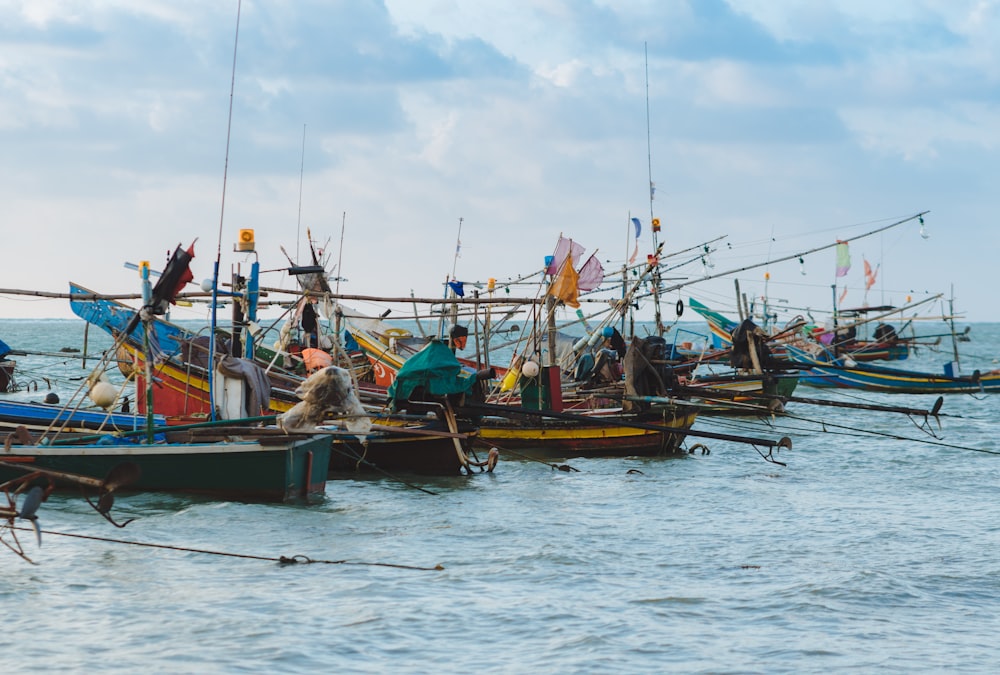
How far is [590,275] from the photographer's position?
19469 mm

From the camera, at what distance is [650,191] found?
2519cm

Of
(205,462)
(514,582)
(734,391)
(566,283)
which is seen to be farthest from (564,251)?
(514,582)

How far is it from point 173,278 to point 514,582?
16.7 feet

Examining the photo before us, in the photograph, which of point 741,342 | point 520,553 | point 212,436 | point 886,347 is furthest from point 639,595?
point 886,347

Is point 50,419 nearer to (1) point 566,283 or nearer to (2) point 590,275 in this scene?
(1) point 566,283

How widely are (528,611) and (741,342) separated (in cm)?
1253

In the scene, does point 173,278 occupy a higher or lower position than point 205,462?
higher

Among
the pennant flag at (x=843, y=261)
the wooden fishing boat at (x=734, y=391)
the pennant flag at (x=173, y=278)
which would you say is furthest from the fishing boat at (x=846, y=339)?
the pennant flag at (x=173, y=278)

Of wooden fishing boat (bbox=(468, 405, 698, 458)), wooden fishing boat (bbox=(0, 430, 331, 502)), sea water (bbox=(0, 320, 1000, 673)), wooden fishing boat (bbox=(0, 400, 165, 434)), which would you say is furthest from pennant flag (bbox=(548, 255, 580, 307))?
wooden fishing boat (bbox=(0, 400, 165, 434))

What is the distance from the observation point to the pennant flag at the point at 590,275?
63.7ft

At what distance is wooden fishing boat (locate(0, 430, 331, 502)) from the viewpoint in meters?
13.2

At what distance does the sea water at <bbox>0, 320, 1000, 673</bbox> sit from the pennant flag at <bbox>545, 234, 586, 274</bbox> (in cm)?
390

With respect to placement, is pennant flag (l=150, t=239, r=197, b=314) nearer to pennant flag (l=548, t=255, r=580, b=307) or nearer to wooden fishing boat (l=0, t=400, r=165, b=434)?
wooden fishing boat (l=0, t=400, r=165, b=434)

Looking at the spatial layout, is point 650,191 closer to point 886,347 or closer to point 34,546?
point 34,546
